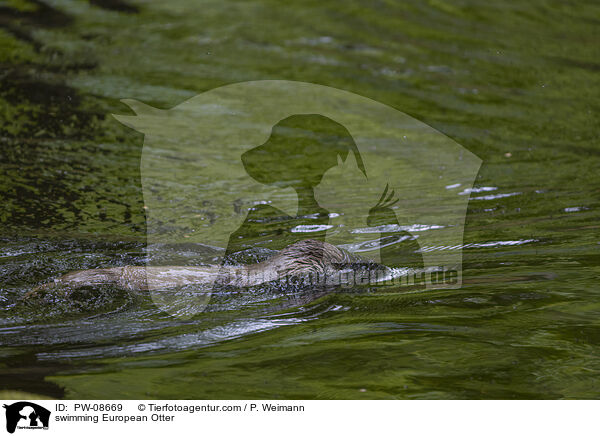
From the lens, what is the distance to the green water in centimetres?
408

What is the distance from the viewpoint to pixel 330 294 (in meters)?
5.21

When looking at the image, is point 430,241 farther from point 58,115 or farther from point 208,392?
point 58,115

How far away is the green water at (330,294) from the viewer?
13.4 feet

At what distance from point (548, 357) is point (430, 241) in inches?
89.8

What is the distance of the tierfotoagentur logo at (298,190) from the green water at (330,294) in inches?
Answer: 9.6

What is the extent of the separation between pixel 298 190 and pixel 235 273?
2.71 metres
